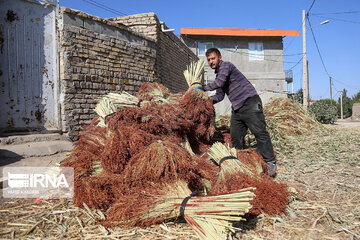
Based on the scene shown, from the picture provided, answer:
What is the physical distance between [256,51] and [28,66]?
792 inches

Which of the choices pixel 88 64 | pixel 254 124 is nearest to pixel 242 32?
pixel 88 64

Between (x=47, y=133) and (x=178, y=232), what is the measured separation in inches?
156

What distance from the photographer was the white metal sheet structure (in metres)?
4.30

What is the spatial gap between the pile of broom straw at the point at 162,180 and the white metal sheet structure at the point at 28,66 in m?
2.52

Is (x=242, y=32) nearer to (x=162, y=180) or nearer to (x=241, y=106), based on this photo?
(x=241, y=106)

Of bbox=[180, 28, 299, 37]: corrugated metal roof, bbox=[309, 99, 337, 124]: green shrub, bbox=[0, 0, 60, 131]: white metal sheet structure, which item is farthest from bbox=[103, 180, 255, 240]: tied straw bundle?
bbox=[180, 28, 299, 37]: corrugated metal roof

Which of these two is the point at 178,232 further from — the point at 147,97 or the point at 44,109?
the point at 44,109

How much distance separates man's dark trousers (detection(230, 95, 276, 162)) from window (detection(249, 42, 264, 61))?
63.6ft

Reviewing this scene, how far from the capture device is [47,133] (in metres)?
4.59

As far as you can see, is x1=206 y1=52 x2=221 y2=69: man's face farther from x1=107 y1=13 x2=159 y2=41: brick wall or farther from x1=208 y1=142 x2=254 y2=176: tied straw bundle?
x1=107 y1=13 x2=159 y2=41: brick wall

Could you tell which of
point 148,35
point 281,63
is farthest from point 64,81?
point 281,63

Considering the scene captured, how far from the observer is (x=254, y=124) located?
318 centimetres

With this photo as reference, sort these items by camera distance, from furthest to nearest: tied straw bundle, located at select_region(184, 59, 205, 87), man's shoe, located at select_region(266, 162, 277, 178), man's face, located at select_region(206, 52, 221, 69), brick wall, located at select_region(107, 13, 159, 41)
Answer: brick wall, located at select_region(107, 13, 159, 41), tied straw bundle, located at select_region(184, 59, 205, 87), man's face, located at select_region(206, 52, 221, 69), man's shoe, located at select_region(266, 162, 277, 178)

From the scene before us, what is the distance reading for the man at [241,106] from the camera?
311 cm
